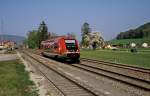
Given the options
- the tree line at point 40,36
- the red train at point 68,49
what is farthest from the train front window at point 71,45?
the tree line at point 40,36

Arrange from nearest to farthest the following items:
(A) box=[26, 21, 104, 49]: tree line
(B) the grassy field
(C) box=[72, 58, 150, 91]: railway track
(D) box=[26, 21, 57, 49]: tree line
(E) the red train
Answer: (C) box=[72, 58, 150, 91]: railway track
(B) the grassy field
(E) the red train
(A) box=[26, 21, 104, 49]: tree line
(D) box=[26, 21, 57, 49]: tree line

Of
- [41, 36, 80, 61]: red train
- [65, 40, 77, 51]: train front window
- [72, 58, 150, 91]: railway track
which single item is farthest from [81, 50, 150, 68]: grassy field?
[65, 40, 77, 51]: train front window

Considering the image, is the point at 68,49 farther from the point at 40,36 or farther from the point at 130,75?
the point at 40,36

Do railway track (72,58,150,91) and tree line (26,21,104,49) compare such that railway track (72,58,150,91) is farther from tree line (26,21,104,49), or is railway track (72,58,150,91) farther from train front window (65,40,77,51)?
tree line (26,21,104,49)

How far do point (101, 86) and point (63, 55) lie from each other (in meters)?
21.6

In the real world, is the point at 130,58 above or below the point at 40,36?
below

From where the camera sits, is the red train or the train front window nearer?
the red train

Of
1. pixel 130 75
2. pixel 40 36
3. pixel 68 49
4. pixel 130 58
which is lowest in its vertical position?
pixel 130 75

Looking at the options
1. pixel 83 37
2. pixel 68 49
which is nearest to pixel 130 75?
pixel 68 49

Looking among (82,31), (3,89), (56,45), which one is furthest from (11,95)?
(82,31)

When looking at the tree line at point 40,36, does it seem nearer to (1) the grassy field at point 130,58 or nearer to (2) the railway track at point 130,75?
(1) the grassy field at point 130,58

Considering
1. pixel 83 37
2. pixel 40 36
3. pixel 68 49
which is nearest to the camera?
pixel 68 49

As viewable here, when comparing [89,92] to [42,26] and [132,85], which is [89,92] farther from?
[42,26]

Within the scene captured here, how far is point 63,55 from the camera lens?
38594 millimetres
